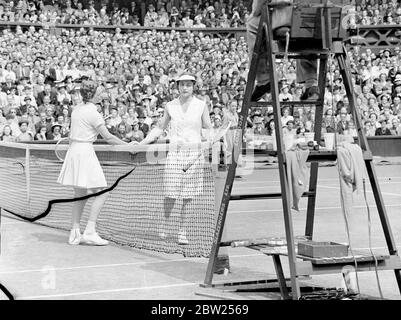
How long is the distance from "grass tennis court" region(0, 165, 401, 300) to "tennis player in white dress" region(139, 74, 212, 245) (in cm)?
80

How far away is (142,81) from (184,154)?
18011 mm

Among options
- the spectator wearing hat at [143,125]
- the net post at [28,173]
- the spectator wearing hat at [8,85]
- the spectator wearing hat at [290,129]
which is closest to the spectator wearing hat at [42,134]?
the spectator wearing hat at [143,125]

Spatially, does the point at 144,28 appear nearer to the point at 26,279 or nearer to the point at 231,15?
the point at 231,15

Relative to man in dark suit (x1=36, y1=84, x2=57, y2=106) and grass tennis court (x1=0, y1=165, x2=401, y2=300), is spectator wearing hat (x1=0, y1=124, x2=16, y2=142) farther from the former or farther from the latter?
grass tennis court (x1=0, y1=165, x2=401, y2=300)

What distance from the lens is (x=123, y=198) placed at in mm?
13562

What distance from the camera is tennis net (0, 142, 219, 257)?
10711 millimetres

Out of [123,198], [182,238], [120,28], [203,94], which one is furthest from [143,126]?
[120,28]

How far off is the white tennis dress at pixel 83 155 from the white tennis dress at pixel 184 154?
898 millimetres

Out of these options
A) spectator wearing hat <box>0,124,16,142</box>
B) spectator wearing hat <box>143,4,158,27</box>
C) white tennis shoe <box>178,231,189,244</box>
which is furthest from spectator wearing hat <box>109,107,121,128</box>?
spectator wearing hat <box>143,4,158,27</box>

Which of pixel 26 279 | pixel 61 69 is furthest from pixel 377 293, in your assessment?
pixel 61 69

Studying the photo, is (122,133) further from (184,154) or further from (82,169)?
(184,154)

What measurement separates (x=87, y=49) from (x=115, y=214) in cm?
1856

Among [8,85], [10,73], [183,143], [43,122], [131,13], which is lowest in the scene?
[43,122]
